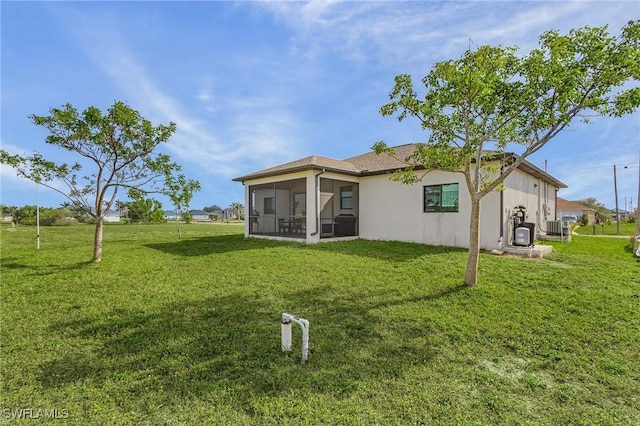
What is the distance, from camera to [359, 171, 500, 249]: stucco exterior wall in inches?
394

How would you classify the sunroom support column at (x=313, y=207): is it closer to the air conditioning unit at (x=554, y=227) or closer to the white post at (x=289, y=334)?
the white post at (x=289, y=334)

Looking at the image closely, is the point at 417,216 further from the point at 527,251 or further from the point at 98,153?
the point at 98,153

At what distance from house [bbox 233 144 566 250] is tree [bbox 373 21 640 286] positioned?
392cm

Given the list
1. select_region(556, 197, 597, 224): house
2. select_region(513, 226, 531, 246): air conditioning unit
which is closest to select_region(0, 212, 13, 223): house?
select_region(513, 226, 531, 246): air conditioning unit

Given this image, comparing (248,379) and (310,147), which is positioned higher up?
(310,147)

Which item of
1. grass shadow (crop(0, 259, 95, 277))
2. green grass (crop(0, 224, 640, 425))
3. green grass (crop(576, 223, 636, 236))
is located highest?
green grass (crop(576, 223, 636, 236))

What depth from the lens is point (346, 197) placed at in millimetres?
14109

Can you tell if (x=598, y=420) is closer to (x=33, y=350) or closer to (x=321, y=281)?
Result: (x=321, y=281)

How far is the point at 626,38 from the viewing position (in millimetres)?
4551

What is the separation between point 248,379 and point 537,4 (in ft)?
28.0

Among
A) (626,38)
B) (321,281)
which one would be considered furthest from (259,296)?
(626,38)

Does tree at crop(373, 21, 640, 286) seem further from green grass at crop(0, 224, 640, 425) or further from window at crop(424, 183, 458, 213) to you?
window at crop(424, 183, 458, 213)

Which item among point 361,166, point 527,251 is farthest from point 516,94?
point 361,166

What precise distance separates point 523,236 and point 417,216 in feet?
11.4
